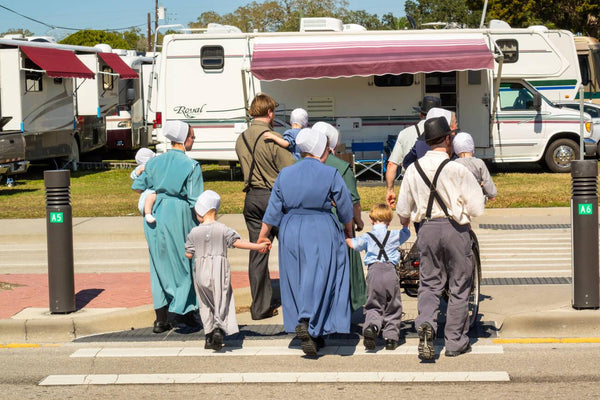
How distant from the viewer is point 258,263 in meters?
8.98

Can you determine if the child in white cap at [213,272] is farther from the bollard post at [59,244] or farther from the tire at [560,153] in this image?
the tire at [560,153]

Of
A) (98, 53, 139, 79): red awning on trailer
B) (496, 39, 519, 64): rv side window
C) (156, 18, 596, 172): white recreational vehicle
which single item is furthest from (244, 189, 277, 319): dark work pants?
(98, 53, 139, 79): red awning on trailer

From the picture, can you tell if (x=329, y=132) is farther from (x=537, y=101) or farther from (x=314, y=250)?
(x=537, y=101)

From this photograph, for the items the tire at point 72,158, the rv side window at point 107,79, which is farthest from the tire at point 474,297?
the rv side window at point 107,79

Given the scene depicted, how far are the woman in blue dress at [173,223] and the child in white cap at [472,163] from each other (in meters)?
2.29

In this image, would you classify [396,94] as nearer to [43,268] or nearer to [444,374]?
[43,268]

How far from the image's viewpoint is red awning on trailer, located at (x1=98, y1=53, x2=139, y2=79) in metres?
28.5

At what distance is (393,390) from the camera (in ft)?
22.1

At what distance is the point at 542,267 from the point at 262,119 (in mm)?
4246

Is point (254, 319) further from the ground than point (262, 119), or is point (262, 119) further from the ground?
point (262, 119)

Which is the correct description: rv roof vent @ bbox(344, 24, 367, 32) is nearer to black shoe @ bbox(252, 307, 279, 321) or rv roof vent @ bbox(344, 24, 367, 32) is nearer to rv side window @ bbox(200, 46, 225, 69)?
rv side window @ bbox(200, 46, 225, 69)

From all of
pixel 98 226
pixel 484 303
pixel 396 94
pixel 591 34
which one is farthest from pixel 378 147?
pixel 591 34

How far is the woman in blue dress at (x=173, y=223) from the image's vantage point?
27.5 ft

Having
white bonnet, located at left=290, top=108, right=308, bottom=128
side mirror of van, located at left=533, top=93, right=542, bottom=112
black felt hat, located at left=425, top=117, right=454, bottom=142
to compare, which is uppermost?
side mirror of van, located at left=533, top=93, right=542, bottom=112
